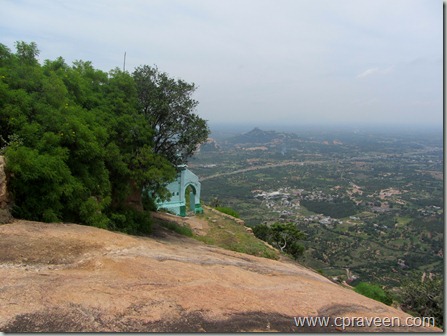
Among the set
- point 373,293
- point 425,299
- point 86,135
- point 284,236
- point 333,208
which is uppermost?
point 86,135

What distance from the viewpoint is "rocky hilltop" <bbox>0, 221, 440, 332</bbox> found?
4.84 metres

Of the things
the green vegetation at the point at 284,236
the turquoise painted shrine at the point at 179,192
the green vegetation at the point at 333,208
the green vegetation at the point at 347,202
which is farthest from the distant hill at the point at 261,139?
the turquoise painted shrine at the point at 179,192

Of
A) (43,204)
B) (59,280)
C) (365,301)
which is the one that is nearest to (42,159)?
(43,204)

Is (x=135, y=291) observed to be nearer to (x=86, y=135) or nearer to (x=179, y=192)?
(x=86, y=135)

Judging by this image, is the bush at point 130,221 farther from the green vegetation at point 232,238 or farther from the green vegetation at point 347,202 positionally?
the green vegetation at point 347,202

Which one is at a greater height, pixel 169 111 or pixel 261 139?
pixel 169 111

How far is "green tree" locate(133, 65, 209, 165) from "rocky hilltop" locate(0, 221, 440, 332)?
7.82 metres

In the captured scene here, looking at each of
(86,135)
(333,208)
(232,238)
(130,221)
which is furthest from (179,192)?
(333,208)

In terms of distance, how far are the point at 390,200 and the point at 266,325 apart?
7396cm

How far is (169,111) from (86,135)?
232 inches

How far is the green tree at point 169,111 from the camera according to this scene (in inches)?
602

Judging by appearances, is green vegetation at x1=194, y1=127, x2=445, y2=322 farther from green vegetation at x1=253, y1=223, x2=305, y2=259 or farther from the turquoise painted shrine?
the turquoise painted shrine

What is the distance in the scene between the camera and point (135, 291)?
5.64m

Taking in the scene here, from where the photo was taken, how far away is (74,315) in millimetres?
4785
